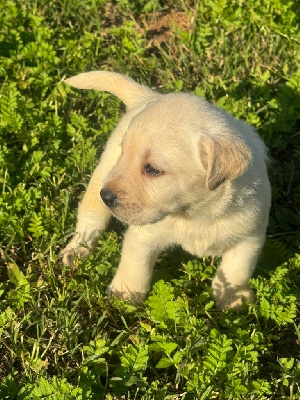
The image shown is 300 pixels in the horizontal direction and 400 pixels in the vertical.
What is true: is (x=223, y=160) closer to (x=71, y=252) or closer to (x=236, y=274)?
(x=236, y=274)

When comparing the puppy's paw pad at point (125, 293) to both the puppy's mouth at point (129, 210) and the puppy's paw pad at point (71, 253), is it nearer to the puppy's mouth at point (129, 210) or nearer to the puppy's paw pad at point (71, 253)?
the puppy's paw pad at point (71, 253)

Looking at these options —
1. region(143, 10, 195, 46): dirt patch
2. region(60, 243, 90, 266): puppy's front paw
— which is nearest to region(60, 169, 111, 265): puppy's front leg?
region(60, 243, 90, 266): puppy's front paw

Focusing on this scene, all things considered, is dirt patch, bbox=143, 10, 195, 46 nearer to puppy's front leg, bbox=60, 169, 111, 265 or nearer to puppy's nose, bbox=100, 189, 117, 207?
puppy's front leg, bbox=60, 169, 111, 265

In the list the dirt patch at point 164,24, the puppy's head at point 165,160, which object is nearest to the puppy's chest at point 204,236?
the puppy's head at point 165,160

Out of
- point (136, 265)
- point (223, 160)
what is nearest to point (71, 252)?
point (136, 265)

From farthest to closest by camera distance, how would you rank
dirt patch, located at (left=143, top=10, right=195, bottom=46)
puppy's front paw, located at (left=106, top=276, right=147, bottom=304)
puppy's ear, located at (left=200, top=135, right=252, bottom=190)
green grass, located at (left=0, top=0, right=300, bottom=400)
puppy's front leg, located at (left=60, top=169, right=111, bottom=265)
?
dirt patch, located at (left=143, top=10, right=195, bottom=46), puppy's front leg, located at (left=60, top=169, right=111, bottom=265), puppy's front paw, located at (left=106, top=276, right=147, bottom=304), green grass, located at (left=0, top=0, right=300, bottom=400), puppy's ear, located at (left=200, top=135, right=252, bottom=190)

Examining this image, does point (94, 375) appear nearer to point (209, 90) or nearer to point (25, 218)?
point (25, 218)
